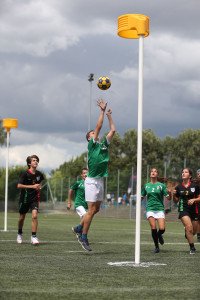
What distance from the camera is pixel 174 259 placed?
350 inches

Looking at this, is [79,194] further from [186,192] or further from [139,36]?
[139,36]

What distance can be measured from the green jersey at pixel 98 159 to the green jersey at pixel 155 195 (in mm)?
2149

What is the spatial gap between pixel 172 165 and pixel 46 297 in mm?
29759

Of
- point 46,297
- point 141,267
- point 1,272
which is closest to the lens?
point 46,297

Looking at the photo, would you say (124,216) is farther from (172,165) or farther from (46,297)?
(46,297)

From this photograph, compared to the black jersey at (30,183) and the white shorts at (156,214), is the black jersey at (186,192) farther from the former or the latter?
A: the black jersey at (30,183)

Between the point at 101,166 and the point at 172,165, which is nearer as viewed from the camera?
the point at 101,166

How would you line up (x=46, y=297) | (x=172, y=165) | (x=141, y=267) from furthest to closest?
(x=172, y=165) < (x=141, y=267) < (x=46, y=297)

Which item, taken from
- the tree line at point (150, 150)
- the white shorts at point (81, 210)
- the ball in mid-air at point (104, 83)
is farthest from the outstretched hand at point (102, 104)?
the tree line at point (150, 150)

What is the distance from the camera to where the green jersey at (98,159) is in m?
9.21

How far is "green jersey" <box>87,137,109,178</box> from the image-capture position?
9211mm

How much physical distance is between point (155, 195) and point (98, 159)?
93.1 inches

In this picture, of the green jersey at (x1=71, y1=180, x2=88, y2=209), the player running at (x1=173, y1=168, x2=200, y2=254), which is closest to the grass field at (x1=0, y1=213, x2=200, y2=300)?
the player running at (x1=173, y1=168, x2=200, y2=254)

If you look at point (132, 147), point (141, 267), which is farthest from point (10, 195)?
point (141, 267)
